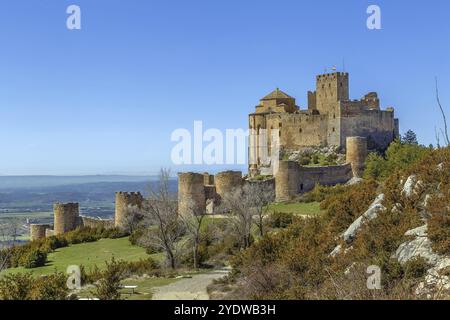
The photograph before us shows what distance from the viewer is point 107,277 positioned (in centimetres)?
1736

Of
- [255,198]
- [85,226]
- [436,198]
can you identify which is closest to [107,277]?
[436,198]

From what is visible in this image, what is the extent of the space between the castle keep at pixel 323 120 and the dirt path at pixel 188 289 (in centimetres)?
2839

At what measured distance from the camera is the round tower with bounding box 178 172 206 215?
38344 millimetres

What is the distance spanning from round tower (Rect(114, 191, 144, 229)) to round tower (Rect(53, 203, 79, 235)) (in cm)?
520

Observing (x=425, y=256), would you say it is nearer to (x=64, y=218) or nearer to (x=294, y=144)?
(x=64, y=218)

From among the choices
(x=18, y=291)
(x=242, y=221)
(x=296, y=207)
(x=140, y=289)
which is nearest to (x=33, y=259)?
(x=242, y=221)

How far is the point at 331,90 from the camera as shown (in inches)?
2099

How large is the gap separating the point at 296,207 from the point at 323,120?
16.0 metres

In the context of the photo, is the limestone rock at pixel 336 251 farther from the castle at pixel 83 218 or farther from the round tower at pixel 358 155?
the round tower at pixel 358 155

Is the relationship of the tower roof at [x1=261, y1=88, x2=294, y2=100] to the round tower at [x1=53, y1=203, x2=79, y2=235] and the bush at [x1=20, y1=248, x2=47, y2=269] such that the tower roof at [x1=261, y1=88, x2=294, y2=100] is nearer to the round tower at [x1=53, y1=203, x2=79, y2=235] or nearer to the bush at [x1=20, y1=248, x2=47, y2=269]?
the round tower at [x1=53, y1=203, x2=79, y2=235]

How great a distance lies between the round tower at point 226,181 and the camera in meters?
39.8

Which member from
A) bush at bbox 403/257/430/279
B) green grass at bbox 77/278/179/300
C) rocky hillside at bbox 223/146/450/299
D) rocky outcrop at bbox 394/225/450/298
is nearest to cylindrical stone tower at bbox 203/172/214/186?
green grass at bbox 77/278/179/300
